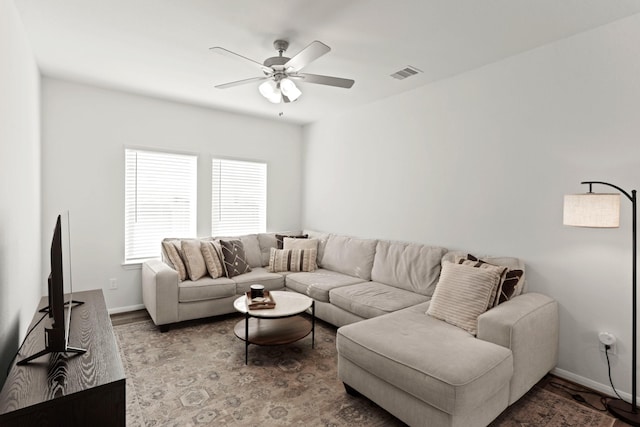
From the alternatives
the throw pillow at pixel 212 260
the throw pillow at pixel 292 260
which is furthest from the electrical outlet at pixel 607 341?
the throw pillow at pixel 212 260

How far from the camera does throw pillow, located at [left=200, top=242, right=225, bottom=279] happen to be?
4.13m

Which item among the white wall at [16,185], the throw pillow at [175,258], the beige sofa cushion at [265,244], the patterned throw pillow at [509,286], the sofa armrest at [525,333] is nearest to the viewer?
the white wall at [16,185]

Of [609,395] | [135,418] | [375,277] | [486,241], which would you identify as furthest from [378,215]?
[135,418]

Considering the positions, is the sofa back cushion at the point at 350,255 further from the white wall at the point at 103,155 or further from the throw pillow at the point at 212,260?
the white wall at the point at 103,155

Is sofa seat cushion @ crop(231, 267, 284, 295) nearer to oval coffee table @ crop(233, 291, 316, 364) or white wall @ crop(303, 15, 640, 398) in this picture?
oval coffee table @ crop(233, 291, 316, 364)

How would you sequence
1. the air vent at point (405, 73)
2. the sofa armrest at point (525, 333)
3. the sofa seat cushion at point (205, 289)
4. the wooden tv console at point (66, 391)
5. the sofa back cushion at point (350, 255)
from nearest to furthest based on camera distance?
the wooden tv console at point (66, 391)
the sofa armrest at point (525, 333)
the air vent at point (405, 73)
the sofa seat cushion at point (205, 289)
the sofa back cushion at point (350, 255)

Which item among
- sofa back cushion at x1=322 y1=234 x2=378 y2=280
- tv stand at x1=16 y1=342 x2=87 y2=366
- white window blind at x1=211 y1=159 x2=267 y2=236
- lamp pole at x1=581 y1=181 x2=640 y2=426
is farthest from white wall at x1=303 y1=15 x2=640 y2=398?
tv stand at x1=16 y1=342 x2=87 y2=366

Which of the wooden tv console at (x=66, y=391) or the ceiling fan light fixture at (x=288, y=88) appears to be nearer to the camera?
the wooden tv console at (x=66, y=391)

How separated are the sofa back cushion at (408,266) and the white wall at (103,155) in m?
2.51

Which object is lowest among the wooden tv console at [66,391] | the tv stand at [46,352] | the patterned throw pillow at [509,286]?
the wooden tv console at [66,391]

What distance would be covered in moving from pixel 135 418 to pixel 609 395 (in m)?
3.33

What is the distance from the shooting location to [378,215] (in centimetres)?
448

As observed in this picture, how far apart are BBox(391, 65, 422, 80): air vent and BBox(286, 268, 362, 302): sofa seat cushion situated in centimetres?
231

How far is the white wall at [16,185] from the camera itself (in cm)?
193
